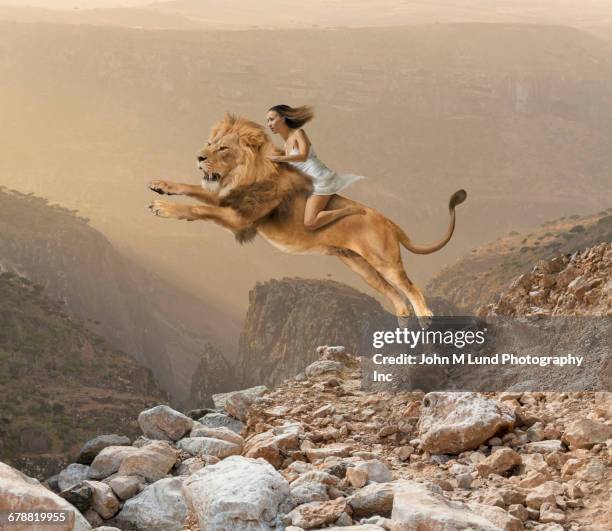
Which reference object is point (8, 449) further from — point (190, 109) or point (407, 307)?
point (190, 109)

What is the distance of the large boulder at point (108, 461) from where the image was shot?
8.90m

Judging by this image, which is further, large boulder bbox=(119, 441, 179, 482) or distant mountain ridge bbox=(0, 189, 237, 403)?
distant mountain ridge bbox=(0, 189, 237, 403)

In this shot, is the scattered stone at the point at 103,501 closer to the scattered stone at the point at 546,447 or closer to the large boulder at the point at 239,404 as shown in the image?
the large boulder at the point at 239,404

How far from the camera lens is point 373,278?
950 cm

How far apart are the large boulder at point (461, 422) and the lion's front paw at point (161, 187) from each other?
3197 mm

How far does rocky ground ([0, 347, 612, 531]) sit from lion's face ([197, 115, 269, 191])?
2590mm

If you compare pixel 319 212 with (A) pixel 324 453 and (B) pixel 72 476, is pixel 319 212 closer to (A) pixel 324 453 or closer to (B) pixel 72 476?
(A) pixel 324 453

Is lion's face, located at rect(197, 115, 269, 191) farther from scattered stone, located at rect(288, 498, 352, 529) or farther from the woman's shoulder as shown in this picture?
scattered stone, located at rect(288, 498, 352, 529)

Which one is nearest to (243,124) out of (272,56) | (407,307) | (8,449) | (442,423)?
(407,307)

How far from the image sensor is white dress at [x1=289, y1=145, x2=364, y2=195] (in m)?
9.18

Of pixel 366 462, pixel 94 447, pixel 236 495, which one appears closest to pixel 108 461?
pixel 94 447

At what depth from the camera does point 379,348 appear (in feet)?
32.7

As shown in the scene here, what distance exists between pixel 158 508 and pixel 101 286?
54079 millimetres

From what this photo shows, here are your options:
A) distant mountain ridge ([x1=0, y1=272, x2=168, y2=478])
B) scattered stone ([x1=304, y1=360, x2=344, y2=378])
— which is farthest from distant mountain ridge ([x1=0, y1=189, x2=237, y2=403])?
scattered stone ([x1=304, y1=360, x2=344, y2=378])
